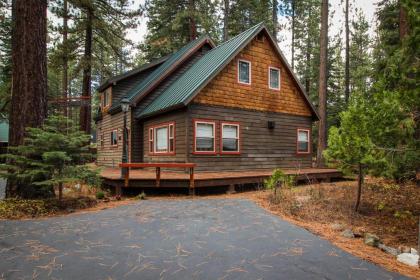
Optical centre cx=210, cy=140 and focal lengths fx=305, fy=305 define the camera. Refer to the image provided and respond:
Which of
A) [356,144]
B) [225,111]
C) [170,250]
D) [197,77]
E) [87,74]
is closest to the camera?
[170,250]

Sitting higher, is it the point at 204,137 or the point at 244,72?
the point at 244,72

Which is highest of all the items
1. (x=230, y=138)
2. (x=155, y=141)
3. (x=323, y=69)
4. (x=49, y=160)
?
(x=323, y=69)

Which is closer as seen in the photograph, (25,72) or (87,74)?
(25,72)

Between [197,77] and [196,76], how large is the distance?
1.04 feet

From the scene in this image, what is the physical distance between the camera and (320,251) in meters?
4.84

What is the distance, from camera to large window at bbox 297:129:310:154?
18250 millimetres

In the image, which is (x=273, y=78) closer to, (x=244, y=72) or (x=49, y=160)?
(x=244, y=72)

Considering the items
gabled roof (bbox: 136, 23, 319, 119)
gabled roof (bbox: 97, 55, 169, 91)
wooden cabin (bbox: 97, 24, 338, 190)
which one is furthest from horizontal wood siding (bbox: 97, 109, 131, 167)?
gabled roof (bbox: 136, 23, 319, 119)

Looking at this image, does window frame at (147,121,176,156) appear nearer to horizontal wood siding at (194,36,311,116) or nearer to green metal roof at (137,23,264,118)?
green metal roof at (137,23,264,118)

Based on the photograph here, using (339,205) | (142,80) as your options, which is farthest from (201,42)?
(339,205)

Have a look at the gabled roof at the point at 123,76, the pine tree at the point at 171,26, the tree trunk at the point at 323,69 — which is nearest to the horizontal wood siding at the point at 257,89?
the tree trunk at the point at 323,69

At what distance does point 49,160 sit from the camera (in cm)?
755

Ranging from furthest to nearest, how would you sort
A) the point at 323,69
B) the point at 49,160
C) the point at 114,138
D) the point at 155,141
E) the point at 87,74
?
1. the point at 87,74
2. the point at 114,138
3. the point at 323,69
4. the point at 155,141
5. the point at 49,160

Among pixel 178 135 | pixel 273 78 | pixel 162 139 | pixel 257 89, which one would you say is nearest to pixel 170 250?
pixel 178 135
